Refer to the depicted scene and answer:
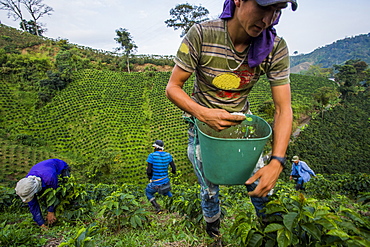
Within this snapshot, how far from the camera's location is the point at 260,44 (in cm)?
115

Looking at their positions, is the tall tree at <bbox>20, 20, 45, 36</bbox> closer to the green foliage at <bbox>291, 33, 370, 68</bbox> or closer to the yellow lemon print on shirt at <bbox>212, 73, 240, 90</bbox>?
the yellow lemon print on shirt at <bbox>212, 73, 240, 90</bbox>

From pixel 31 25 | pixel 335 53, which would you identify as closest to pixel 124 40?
pixel 31 25

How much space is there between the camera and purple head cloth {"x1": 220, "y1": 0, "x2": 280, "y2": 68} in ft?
3.76

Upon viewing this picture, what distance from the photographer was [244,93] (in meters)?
1.43

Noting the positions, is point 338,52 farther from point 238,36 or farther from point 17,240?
point 17,240

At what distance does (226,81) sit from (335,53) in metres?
144

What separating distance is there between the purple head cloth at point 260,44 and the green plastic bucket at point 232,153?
0.35 metres

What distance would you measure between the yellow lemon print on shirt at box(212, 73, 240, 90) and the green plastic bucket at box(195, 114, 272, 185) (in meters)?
0.26

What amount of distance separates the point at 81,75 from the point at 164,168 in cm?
2450

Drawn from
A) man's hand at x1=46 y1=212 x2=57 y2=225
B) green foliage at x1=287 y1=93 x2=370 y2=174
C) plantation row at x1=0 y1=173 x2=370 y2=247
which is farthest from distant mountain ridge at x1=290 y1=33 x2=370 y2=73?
man's hand at x1=46 y1=212 x2=57 y2=225

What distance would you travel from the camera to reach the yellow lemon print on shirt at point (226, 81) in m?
1.29

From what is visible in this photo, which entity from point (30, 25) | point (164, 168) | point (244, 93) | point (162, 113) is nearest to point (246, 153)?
point (244, 93)

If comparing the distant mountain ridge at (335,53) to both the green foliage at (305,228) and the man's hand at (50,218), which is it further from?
the man's hand at (50,218)

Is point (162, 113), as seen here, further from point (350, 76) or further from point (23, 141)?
point (350, 76)
